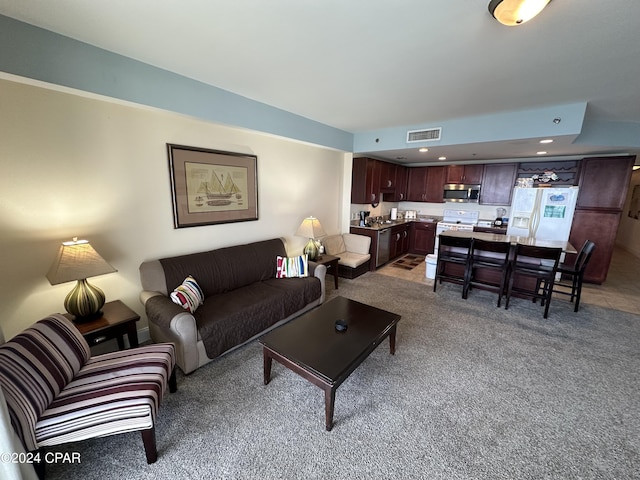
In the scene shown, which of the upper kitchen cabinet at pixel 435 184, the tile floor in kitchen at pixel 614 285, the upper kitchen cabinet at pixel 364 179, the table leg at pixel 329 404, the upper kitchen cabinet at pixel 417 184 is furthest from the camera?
the upper kitchen cabinet at pixel 417 184

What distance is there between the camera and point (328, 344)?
6.38 ft

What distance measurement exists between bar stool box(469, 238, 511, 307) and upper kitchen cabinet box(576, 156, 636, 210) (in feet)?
7.02

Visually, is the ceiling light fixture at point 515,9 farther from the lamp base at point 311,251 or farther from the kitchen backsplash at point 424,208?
the kitchen backsplash at point 424,208

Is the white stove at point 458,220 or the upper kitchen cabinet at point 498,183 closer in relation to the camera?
the upper kitchen cabinet at point 498,183

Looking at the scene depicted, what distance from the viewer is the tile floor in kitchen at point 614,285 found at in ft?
12.1

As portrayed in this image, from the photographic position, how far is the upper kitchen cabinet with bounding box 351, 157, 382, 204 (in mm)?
4840

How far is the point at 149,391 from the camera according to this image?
1.43 metres

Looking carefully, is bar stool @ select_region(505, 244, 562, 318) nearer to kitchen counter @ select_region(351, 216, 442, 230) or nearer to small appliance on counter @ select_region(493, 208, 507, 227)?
small appliance on counter @ select_region(493, 208, 507, 227)

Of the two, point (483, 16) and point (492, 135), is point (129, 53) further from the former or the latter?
point (492, 135)

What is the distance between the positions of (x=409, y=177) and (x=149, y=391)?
641cm

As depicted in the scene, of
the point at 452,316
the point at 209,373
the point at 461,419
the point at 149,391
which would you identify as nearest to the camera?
the point at 149,391

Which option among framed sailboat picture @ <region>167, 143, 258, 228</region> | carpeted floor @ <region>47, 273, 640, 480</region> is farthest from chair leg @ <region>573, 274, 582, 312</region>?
framed sailboat picture @ <region>167, 143, 258, 228</region>

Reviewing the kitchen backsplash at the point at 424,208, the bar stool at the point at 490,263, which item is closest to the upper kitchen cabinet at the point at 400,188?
the kitchen backsplash at the point at 424,208

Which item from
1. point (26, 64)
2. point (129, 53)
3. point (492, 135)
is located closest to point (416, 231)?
point (492, 135)
